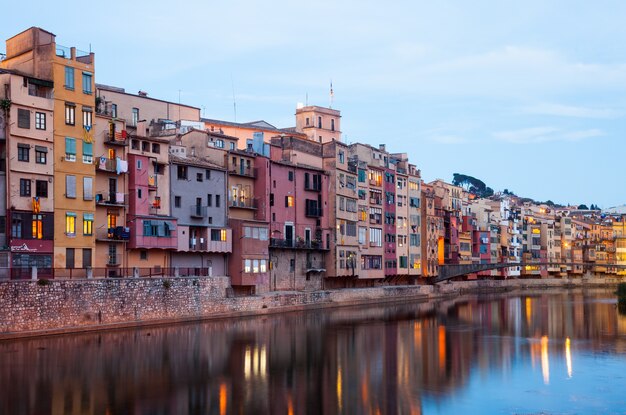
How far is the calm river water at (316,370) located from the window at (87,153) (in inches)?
422

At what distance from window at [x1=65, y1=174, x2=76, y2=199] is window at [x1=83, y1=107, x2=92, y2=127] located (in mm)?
3400

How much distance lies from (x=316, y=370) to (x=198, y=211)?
23736 mm

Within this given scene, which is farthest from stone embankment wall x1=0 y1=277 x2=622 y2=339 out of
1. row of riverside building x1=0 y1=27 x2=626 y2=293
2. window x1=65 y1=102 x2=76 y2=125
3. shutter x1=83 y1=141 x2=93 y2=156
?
window x1=65 y1=102 x2=76 y2=125

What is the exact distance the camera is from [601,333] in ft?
155

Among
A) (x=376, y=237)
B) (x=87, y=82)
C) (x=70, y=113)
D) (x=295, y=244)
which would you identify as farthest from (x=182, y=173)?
(x=376, y=237)

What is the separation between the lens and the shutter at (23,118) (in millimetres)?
42281

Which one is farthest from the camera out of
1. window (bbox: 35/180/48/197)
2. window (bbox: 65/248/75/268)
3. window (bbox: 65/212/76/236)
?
window (bbox: 65/212/76/236)

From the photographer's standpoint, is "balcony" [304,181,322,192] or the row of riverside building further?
"balcony" [304,181,322,192]

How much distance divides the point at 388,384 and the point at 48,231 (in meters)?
22.9

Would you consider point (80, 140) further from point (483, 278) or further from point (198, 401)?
point (483, 278)

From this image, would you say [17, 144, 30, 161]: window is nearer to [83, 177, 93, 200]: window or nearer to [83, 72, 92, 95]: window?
[83, 177, 93, 200]: window

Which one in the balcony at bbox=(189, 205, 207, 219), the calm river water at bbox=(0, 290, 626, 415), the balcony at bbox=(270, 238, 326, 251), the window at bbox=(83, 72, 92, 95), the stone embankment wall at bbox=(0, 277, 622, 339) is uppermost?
the window at bbox=(83, 72, 92, 95)

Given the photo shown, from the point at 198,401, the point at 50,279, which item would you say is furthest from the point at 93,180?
the point at 198,401

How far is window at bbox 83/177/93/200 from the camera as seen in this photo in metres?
45.7
